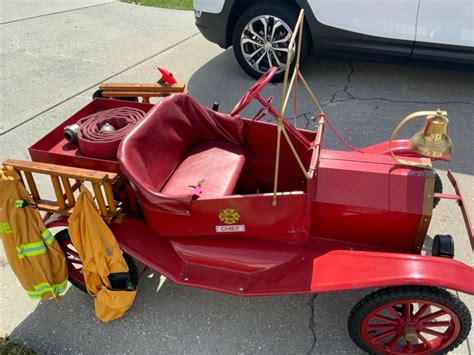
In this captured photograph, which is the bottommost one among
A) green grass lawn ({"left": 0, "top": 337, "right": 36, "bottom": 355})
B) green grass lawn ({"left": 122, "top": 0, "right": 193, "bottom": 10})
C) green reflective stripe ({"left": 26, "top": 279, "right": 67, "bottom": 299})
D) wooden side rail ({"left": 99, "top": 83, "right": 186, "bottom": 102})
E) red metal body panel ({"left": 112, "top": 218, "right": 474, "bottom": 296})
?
green grass lawn ({"left": 0, "top": 337, "right": 36, "bottom": 355})

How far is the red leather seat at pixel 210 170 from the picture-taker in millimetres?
3197

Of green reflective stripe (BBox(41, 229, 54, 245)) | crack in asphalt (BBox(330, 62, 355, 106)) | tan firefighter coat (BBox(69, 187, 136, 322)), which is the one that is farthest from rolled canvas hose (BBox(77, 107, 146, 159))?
crack in asphalt (BBox(330, 62, 355, 106))

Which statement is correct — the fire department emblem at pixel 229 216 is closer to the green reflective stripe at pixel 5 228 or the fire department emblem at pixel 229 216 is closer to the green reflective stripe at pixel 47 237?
the green reflective stripe at pixel 47 237

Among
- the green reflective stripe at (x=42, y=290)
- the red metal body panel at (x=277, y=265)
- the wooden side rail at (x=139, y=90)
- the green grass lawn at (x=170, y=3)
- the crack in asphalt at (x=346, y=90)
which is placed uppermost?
the wooden side rail at (x=139, y=90)

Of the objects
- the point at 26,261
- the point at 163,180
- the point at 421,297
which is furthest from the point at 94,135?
the point at 421,297

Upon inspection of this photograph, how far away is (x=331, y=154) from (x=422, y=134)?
2.33ft

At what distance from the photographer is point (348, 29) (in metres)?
5.56

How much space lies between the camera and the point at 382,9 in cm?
534

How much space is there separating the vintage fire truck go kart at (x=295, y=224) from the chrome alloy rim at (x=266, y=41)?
293cm

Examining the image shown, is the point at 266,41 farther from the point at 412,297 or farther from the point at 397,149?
the point at 412,297

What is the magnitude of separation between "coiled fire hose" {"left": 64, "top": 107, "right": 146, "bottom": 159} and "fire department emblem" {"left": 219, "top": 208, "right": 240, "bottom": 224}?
89 centimetres

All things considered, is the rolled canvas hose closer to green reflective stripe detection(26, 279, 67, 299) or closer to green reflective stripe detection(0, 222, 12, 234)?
green reflective stripe detection(0, 222, 12, 234)

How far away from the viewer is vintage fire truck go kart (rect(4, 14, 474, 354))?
2.63 m

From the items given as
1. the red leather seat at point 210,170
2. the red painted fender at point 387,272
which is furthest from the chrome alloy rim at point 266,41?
the red painted fender at point 387,272
